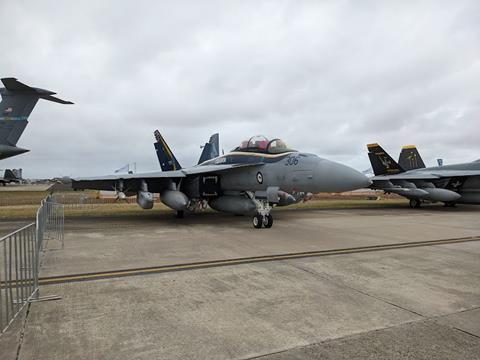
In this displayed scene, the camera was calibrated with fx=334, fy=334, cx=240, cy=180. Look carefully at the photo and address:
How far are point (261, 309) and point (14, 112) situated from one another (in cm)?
1028

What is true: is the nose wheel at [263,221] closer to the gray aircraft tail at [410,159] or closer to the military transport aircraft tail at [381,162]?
the military transport aircraft tail at [381,162]

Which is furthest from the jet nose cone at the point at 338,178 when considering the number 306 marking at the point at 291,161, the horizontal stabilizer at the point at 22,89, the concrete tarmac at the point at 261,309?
the horizontal stabilizer at the point at 22,89

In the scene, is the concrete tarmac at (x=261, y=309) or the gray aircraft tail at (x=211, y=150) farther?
the gray aircraft tail at (x=211, y=150)

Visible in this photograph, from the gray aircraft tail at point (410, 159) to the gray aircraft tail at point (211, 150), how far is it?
14888 millimetres

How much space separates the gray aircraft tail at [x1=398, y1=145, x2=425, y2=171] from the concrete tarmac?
20.7m

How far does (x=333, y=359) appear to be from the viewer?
8.63ft

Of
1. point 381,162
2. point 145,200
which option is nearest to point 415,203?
point 381,162

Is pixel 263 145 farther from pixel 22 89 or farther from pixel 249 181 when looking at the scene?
pixel 22 89

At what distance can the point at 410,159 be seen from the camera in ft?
84.0

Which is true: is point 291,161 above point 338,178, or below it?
above

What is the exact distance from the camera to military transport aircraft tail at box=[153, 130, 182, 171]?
59.3 feet

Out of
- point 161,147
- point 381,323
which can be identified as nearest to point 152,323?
point 381,323

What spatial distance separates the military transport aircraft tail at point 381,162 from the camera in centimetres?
2291

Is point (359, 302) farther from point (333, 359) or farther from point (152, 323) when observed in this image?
point (152, 323)
